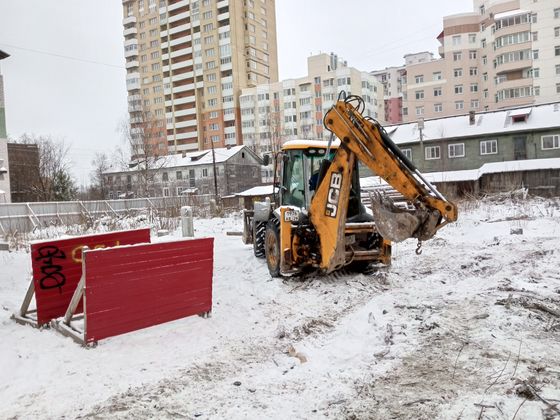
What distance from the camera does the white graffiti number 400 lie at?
694cm

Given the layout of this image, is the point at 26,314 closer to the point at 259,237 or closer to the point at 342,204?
the point at 342,204

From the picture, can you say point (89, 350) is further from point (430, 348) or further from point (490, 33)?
point (490, 33)

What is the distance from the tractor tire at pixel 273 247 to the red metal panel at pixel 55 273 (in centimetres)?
356

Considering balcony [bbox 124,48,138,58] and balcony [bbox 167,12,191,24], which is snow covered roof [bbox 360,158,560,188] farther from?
balcony [bbox 124,48,138,58]

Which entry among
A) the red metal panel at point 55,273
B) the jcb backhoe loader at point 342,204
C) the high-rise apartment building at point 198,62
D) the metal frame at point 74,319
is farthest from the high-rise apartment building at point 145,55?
the metal frame at point 74,319

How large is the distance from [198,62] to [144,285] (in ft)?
256

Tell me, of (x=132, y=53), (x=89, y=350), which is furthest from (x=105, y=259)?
(x=132, y=53)

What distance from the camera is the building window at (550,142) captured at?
1342 inches

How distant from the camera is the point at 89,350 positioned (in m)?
4.74

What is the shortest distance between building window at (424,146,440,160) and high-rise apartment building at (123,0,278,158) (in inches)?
1699

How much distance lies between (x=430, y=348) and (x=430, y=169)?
36610 mm

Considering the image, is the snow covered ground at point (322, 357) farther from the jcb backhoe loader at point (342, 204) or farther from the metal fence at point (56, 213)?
the metal fence at point (56, 213)

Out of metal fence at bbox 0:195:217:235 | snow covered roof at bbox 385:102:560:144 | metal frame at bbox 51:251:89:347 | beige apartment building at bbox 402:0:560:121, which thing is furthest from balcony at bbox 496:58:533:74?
metal frame at bbox 51:251:89:347

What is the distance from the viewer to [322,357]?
449 centimetres
